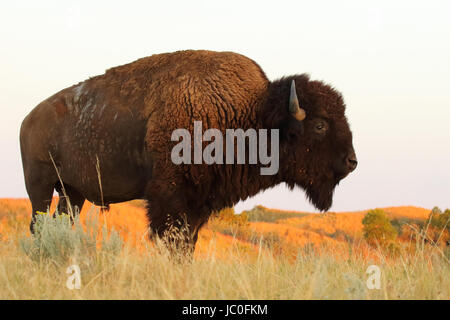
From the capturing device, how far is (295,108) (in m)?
5.66

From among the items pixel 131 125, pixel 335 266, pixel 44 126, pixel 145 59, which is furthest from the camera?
pixel 44 126

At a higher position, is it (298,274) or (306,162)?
(306,162)

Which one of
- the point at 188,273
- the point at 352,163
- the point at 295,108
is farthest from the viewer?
the point at 352,163

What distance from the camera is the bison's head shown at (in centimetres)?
577

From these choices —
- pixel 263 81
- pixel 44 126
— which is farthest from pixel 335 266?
pixel 44 126

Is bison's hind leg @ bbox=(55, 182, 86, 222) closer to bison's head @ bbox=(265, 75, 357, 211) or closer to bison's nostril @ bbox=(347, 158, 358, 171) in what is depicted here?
bison's head @ bbox=(265, 75, 357, 211)

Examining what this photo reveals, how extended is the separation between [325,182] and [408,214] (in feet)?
48.6

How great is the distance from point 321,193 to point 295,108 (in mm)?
1130

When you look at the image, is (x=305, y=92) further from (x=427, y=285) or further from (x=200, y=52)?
(x=427, y=285)

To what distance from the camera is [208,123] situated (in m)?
5.73

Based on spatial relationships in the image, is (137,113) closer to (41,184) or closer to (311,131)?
(41,184)

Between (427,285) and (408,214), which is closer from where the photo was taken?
(427,285)

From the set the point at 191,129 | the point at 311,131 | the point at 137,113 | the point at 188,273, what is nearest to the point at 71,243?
the point at 188,273

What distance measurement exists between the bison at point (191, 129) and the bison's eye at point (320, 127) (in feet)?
0.04
